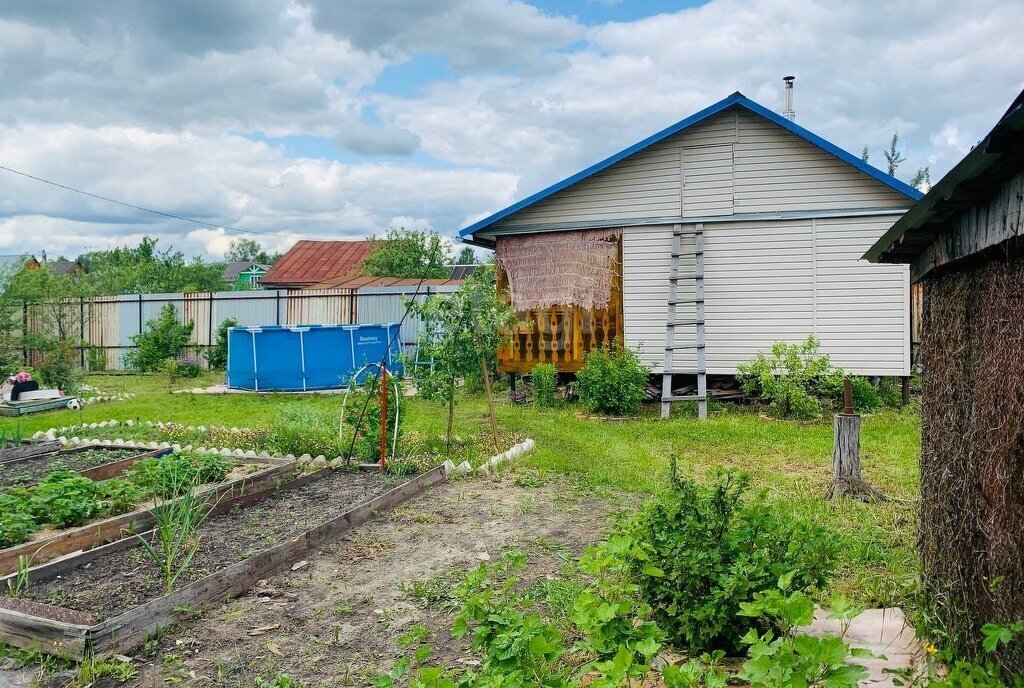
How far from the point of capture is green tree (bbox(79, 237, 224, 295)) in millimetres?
33719

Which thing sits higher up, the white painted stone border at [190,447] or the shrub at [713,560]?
the shrub at [713,560]

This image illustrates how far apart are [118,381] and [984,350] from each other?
17.2 m

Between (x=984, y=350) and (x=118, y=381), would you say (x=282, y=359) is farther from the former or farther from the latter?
(x=984, y=350)

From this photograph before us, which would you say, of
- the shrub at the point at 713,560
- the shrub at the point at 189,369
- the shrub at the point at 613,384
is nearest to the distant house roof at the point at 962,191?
the shrub at the point at 713,560

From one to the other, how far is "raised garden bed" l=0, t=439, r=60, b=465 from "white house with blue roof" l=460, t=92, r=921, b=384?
6.89 meters

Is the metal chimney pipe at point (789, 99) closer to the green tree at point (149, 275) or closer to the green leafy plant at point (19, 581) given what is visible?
the green leafy plant at point (19, 581)

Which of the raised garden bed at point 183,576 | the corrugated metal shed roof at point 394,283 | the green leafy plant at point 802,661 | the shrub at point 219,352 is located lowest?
the raised garden bed at point 183,576

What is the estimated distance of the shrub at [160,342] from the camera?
17.8 meters

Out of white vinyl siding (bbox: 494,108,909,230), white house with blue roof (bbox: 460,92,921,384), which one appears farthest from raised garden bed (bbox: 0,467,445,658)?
white vinyl siding (bbox: 494,108,909,230)

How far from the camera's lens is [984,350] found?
3076 mm

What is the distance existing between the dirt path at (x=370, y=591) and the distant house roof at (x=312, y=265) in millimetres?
27374

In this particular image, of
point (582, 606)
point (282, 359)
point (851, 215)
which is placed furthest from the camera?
point (282, 359)

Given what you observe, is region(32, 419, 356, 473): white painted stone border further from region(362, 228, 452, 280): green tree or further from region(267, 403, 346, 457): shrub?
region(362, 228, 452, 280): green tree

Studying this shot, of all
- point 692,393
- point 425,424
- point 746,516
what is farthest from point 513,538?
point 692,393
